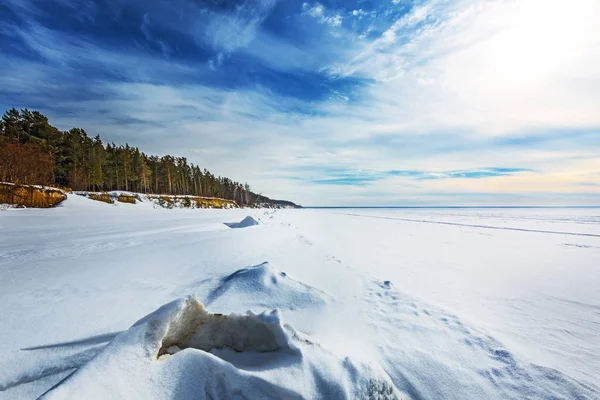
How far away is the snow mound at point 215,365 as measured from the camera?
1.30 m

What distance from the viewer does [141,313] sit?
8.86 ft

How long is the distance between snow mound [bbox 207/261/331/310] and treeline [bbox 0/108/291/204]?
31496 millimetres

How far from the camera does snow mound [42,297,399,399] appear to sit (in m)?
1.30

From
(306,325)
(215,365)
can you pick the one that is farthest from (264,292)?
(215,365)

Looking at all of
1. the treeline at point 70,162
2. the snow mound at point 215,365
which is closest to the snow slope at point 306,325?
the snow mound at point 215,365

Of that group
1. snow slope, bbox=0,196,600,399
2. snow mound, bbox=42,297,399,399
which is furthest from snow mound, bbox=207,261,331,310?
snow mound, bbox=42,297,399,399

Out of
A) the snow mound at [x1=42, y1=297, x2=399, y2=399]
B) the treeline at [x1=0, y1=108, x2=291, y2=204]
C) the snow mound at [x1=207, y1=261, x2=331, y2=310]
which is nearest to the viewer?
the snow mound at [x1=42, y1=297, x2=399, y2=399]

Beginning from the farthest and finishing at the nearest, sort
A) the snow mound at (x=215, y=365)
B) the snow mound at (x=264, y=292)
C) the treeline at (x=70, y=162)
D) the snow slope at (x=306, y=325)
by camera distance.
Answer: the treeline at (x=70, y=162) → the snow mound at (x=264, y=292) → the snow slope at (x=306, y=325) → the snow mound at (x=215, y=365)

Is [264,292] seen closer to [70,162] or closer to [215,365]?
[215,365]

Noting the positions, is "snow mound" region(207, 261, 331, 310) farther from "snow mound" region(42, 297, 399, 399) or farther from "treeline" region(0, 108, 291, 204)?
"treeline" region(0, 108, 291, 204)

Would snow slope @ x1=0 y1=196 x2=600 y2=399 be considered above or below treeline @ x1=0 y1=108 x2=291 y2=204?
below

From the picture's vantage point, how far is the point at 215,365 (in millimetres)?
1496

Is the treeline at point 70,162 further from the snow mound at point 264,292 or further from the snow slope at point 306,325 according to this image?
the snow mound at point 264,292

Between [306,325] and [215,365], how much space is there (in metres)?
1.25
